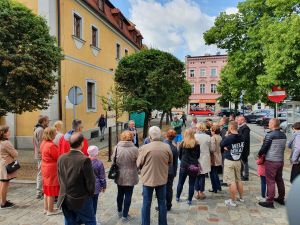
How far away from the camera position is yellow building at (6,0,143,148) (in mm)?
14445

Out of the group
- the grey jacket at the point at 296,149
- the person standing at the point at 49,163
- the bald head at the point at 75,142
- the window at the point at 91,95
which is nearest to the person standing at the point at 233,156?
the grey jacket at the point at 296,149

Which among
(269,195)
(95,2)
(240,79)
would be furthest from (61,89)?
(269,195)

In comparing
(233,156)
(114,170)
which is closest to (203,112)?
(233,156)

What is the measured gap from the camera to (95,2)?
2014 cm

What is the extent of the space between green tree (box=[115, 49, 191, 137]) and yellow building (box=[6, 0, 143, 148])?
2565 mm

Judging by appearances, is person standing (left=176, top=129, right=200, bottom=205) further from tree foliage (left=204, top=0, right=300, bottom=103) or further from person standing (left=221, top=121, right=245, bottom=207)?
tree foliage (left=204, top=0, right=300, bottom=103)

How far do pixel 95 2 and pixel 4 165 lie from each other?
16.4 m

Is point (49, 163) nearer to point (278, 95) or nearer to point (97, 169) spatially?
point (97, 169)

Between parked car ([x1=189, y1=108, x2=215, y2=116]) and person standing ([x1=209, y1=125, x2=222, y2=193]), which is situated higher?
parked car ([x1=189, y1=108, x2=215, y2=116])

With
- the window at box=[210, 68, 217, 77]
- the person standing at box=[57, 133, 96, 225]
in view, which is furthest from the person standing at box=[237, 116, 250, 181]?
the window at box=[210, 68, 217, 77]

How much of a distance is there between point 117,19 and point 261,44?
44.8 ft

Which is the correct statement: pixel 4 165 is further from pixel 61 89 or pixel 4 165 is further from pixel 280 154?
pixel 61 89

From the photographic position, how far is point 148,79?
16.8m

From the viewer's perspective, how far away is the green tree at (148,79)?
55.4 feet
